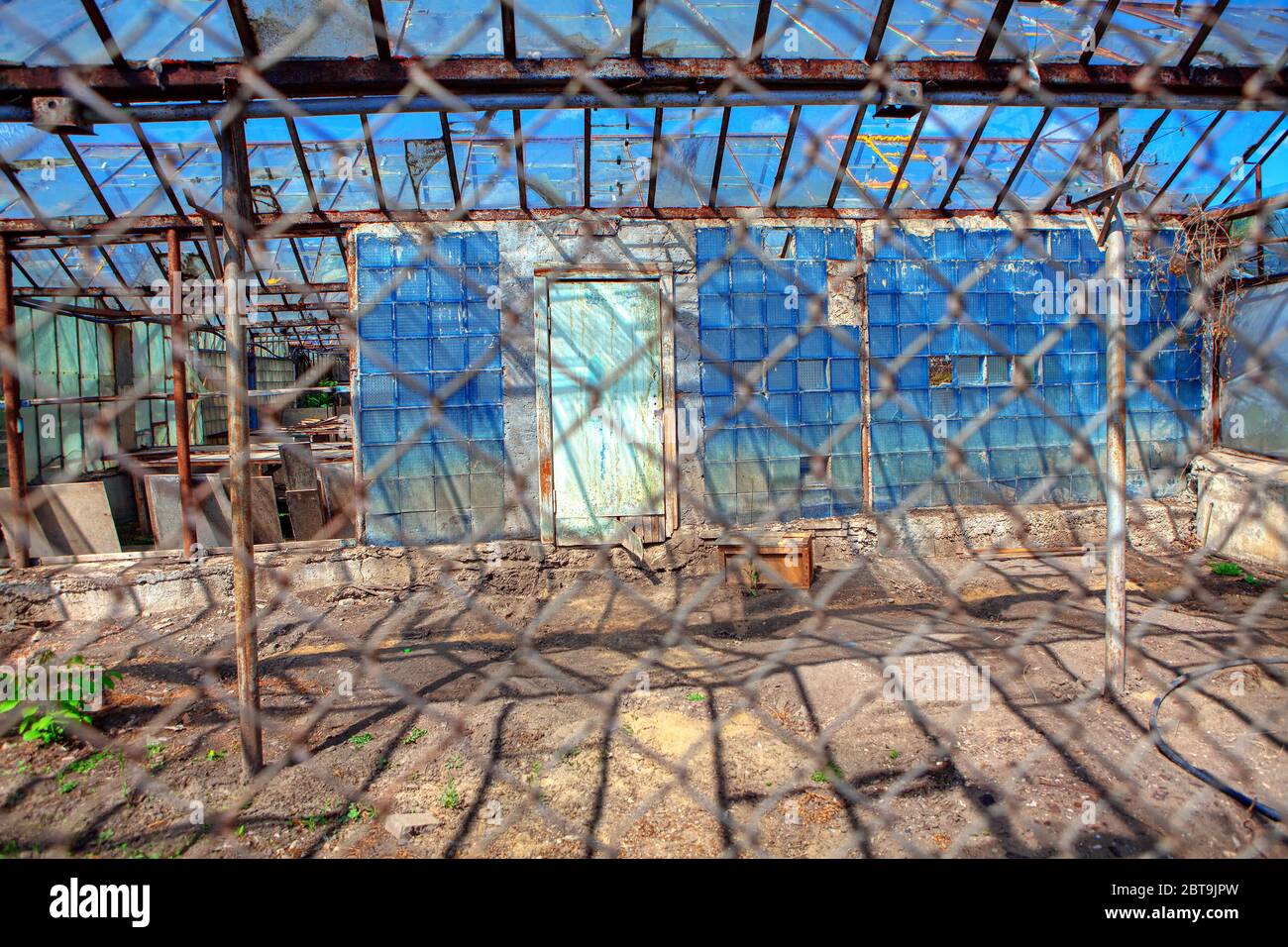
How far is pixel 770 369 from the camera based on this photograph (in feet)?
19.7

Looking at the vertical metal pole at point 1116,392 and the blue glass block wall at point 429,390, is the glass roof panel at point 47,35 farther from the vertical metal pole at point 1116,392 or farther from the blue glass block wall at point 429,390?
the vertical metal pole at point 1116,392

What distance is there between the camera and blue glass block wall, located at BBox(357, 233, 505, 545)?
5684 mm

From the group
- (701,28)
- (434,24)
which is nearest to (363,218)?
(434,24)

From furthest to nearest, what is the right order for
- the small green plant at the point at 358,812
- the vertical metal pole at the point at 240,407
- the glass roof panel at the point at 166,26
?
the glass roof panel at the point at 166,26, the small green plant at the point at 358,812, the vertical metal pole at the point at 240,407

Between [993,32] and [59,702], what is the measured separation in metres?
4.67

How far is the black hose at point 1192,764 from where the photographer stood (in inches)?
88.8

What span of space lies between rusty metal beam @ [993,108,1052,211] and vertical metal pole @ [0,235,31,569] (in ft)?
26.2

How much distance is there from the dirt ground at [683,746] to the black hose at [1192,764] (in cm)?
4

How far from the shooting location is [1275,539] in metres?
5.68

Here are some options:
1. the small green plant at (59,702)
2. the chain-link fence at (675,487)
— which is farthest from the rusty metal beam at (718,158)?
the small green plant at (59,702)

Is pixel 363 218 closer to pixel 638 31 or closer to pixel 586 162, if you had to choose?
pixel 586 162

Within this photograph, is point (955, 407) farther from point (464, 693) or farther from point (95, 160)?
point (95, 160)

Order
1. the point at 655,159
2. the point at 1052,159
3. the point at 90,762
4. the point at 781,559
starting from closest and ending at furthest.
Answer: the point at 90,762, the point at 655,159, the point at 781,559, the point at 1052,159

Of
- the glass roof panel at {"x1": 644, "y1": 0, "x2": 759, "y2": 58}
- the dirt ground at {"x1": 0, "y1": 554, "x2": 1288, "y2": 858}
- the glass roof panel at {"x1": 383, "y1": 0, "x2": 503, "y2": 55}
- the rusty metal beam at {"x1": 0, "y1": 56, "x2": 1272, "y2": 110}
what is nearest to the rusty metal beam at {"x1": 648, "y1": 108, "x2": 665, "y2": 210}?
the glass roof panel at {"x1": 644, "y1": 0, "x2": 759, "y2": 58}
